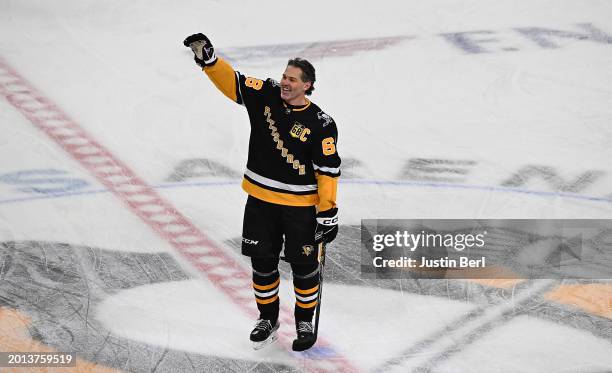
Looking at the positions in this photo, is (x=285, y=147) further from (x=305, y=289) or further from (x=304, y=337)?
(x=304, y=337)

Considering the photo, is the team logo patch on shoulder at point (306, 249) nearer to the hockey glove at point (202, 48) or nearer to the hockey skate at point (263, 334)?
the hockey skate at point (263, 334)

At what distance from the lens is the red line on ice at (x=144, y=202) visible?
5680 millimetres

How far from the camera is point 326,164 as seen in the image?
15.8 feet

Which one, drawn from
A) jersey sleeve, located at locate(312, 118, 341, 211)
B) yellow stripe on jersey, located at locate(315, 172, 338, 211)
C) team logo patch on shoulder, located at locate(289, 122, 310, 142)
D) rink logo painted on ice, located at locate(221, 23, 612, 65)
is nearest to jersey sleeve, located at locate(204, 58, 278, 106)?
team logo patch on shoulder, located at locate(289, 122, 310, 142)

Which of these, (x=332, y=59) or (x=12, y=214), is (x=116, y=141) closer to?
(x=12, y=214)

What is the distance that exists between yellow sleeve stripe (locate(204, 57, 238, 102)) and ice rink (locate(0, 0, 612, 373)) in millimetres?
1330

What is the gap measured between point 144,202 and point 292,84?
2301 mm

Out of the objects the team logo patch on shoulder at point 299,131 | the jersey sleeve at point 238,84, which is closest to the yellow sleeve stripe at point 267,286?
the team logo patch on shoulder at point 299,131

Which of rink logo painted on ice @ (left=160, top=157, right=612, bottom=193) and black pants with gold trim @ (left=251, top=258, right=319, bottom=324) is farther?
rink logo painted on ice @ (left=160, top=157, right=612, bottom=193)

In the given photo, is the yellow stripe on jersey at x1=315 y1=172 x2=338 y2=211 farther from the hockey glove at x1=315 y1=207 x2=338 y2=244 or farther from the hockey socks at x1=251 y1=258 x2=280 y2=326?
the hockey socks at x1=251 y1=258 x2=280 y2=326

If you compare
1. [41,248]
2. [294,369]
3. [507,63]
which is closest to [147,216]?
[41,248]

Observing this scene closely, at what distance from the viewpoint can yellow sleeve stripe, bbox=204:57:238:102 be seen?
4980mm

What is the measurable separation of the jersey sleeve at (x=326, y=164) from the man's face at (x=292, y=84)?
207mm

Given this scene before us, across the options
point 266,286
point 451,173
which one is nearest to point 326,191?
point 266,286
